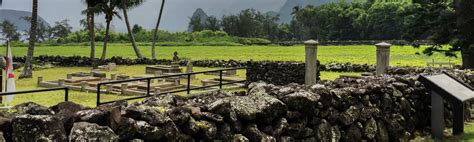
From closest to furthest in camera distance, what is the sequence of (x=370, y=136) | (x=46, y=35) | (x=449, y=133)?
1. (x=370, y=136)
2. (x=449, y=133)
3. (x=46, y=35)

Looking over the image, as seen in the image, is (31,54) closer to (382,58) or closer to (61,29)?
(382,58)

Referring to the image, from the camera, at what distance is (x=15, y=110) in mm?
4098

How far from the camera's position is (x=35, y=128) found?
144 inches

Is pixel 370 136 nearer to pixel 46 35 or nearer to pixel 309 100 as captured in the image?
pixel 309 100

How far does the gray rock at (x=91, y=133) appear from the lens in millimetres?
3854

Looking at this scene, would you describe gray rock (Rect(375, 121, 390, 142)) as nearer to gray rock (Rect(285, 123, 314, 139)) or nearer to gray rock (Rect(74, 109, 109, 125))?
gray rock (Rect(285, 123, 314, 139))

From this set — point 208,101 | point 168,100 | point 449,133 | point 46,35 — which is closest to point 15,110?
point 168,100

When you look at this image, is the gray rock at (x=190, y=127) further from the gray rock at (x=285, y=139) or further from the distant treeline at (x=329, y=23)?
the distant treeline at (x=329, y=23)

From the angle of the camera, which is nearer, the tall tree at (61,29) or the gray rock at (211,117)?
the gray rock at (211,117)

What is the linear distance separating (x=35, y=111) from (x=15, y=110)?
1.11 ft

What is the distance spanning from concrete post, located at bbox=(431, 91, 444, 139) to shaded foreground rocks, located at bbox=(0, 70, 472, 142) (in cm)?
32

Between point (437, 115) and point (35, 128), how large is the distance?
22.3ft

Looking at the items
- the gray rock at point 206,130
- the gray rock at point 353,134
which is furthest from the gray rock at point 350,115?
the gray rock at point 206,130

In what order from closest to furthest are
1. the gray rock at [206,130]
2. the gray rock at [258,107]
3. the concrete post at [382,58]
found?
the gray rock at [206,130] → the gray rock at [258,107] → the concrete post at [382,58]
